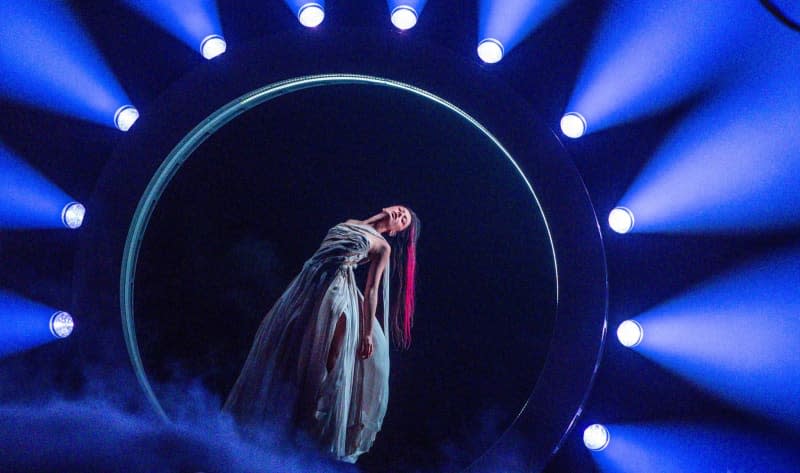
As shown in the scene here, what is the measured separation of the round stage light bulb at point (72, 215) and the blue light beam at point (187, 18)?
1.59 ft

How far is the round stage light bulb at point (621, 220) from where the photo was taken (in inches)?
62.1

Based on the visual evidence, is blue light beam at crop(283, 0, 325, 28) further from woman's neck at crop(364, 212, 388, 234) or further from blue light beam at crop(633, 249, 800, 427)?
blue light beam at crop(633, 249, 800, 427)

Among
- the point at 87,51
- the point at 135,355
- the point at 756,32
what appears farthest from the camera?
the point at 87,51

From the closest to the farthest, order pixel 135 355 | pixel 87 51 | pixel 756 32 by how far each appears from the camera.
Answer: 1. pixel 756 32
2. pixel 135 355
3. pixel 87 51

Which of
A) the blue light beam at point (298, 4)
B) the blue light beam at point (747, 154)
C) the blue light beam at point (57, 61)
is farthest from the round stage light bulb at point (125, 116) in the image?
Result: the blue light beam at point (747, 154)

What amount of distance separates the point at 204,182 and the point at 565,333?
0.90 m

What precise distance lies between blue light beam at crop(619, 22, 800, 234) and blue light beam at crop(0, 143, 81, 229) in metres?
1.46

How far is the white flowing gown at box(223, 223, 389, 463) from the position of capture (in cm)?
154

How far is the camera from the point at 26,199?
1.75 meters

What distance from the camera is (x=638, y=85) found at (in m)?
1.56

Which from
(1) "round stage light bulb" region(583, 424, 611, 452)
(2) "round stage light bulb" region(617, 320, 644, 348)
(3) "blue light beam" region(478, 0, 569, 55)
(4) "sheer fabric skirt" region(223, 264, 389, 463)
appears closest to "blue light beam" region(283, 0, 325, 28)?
(3) "blue light beam" region(478, 0, 569, 55)

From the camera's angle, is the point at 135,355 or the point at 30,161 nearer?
the point at 135,355

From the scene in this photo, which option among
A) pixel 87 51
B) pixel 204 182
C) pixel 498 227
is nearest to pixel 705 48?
pixel 498 227

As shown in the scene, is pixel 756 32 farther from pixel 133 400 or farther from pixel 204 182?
pixel 133 400
